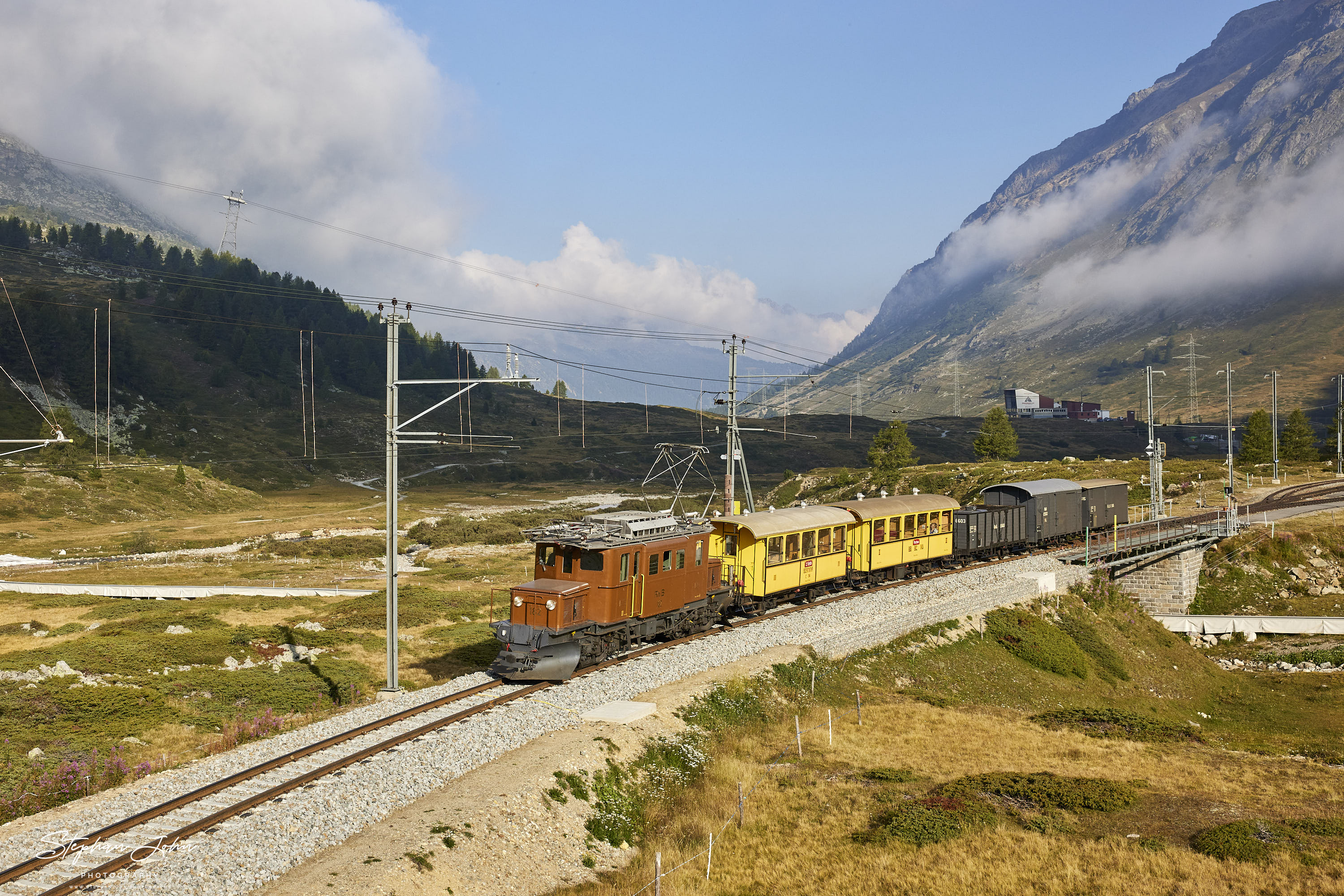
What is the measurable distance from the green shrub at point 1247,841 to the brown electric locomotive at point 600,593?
15.6 m

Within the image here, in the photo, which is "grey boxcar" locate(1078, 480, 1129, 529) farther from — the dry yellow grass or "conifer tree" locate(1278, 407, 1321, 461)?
"conifer tree" locate(1278, 407, 1321, 461)

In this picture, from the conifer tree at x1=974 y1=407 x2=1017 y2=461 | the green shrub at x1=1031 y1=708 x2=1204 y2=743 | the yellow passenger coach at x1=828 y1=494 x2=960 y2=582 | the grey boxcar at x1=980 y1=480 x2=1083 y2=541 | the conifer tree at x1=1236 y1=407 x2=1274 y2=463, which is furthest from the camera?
the conifer tree at x1=974 y1=407 x2=1017 y2=461

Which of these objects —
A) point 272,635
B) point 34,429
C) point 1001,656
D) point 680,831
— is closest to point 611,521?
point 680,831

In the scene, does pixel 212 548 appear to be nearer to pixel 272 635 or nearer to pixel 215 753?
pixel 272 635

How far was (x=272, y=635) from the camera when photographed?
118ft

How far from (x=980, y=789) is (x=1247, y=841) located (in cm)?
594

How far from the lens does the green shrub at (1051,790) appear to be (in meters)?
21.3

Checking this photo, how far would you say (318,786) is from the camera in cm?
1689

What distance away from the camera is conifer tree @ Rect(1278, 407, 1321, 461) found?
10688 cm

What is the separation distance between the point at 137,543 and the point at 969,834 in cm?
7577

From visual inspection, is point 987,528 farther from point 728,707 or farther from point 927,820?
point 927,820

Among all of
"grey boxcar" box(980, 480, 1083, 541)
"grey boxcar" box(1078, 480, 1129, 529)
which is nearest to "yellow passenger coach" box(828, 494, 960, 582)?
"grey boxcar" box(980, 480, 1083, 541)

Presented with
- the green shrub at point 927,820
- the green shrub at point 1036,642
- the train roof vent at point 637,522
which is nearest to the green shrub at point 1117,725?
the green shrub at point 1036,642

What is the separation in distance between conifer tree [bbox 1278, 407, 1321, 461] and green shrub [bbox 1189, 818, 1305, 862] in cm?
10936
